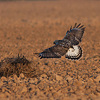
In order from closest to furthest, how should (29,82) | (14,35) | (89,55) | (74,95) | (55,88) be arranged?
(74,95)
(55,88)
(29,82)
(89,55)
(14,35)

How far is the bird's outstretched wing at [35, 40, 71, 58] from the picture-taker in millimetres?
5904

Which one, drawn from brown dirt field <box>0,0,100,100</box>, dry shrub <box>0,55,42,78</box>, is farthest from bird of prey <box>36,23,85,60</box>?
dry shrub <box>0,55,42,78</box>

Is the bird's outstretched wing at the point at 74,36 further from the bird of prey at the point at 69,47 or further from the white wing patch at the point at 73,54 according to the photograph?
the white wing patch at the point at 73,54

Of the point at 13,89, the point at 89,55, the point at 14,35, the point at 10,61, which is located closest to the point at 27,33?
the point at 14,35

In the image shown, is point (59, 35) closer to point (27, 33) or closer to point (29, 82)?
point (27, 33)

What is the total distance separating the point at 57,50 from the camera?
20.4ft

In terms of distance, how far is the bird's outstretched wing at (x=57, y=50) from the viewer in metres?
5.90

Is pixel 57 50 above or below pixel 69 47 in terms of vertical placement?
below

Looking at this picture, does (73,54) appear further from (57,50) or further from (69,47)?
(57,50)

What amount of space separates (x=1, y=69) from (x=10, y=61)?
1.14 feet

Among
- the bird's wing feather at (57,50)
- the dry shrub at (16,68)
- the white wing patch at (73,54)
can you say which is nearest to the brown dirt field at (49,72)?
the dry shrub at (16,68)

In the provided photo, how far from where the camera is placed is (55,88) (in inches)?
213

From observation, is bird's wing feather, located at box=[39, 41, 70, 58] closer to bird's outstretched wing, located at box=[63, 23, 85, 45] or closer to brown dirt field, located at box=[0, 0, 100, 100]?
bird's outstretched wing, located at box=[63, 23, 85, 45]

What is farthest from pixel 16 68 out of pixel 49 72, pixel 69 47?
pixel 69 47
